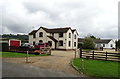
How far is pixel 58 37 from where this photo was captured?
39531 mm

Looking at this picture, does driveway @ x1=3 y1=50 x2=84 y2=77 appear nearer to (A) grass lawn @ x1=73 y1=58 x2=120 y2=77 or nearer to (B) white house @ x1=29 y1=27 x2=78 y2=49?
(A) grass lawn @ x1=73 y1=58 x2=120 y2=77

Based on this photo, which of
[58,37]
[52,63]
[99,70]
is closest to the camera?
[99,70]

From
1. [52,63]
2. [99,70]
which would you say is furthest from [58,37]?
[99,70]

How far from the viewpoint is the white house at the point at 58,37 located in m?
38.2

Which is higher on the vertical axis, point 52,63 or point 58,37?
point 58,37

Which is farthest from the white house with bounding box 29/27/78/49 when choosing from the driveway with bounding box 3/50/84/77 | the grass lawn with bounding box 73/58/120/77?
the grass lawn with bounding box 73/58/120/77

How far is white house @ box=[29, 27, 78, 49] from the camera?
38.2m

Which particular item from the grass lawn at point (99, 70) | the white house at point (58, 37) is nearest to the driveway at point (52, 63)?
the grass lawn at point (99, 70)

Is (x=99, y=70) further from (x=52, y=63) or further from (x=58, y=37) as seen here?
(x=58, y=37)

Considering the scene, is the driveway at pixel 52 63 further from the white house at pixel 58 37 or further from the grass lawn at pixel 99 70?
the white house at pixel 58 37

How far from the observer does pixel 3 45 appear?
90.8ft

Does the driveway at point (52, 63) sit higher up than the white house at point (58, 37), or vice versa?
the white house at point (58, 37)

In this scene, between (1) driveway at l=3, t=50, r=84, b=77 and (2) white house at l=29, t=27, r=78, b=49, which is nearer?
(1) driveway at l=3, t=50, r=84, b=77

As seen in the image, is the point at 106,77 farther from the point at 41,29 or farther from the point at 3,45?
the point at 41,29
